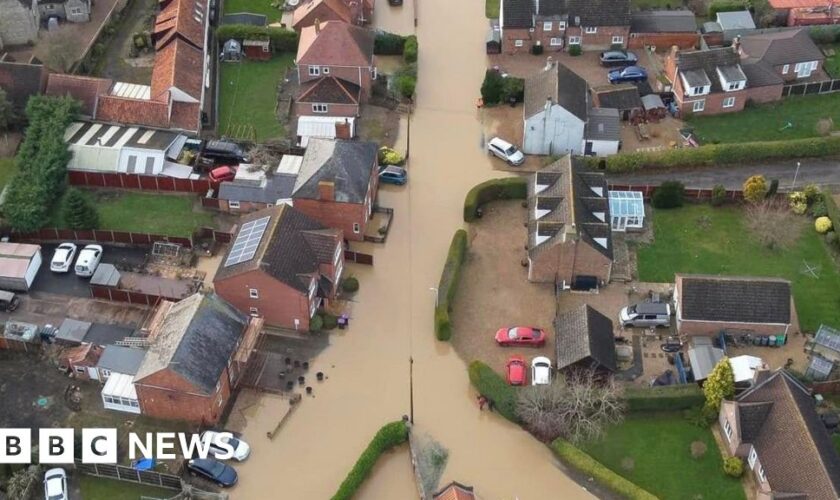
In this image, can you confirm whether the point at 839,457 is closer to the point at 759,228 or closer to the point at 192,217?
the point at 759,228

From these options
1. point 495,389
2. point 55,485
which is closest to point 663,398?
point 495,389

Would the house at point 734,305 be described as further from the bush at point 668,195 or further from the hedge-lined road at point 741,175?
the hedge-lined road at point 741,175

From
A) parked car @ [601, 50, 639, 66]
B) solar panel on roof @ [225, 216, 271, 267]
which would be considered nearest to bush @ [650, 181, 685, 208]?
parked car @ [601, 50, 639, 66]

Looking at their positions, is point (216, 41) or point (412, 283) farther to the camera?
point (216, 41)

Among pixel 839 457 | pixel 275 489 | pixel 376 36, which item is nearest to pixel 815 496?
pixel 839 457

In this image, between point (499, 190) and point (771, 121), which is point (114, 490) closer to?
point (499, 190)
